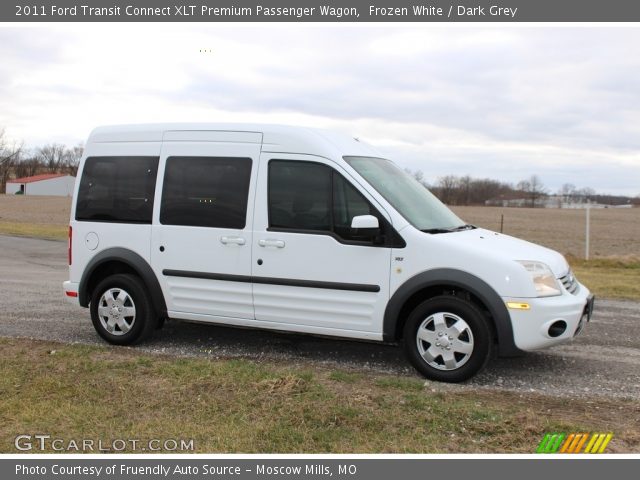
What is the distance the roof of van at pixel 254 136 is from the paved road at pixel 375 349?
2.04 metres

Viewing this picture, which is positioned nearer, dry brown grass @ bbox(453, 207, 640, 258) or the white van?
the white van

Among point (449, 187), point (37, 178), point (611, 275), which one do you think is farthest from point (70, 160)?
point (611, 275)

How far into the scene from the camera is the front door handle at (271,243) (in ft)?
19.9

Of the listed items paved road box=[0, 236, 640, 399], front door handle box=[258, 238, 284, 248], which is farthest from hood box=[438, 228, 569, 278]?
front door handle box=[258, 238, 284, 248]

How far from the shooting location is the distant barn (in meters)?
111

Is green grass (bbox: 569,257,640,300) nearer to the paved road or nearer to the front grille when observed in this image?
the paved road

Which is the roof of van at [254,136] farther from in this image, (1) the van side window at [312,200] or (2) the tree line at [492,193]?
(2) the tree line at [492,193]

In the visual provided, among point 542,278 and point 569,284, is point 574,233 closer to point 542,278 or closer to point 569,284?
point 569,284

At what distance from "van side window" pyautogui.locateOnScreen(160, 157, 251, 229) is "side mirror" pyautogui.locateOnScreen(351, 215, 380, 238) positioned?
3.90 feet

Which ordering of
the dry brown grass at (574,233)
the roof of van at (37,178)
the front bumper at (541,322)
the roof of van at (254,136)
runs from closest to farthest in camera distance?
1. the front bumper at (541,322)
2. the roof of van at (254,136)
3. the dry brown grass at (574,233)
4. the roof of van at (37,178)

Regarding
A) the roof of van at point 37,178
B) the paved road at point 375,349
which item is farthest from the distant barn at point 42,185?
the paved road at point 375,349

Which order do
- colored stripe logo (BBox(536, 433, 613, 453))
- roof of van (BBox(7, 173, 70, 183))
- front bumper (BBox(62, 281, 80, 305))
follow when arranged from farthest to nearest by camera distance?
1. roof of van (BBox(7, 173, 70, 183))
2. front bumper (BBox(62, 281, 80, 305))
3. colored stripe logo (BBox(536, 433, 613, 453))
